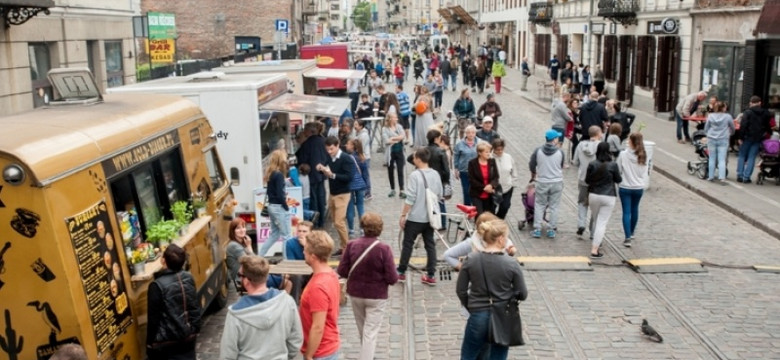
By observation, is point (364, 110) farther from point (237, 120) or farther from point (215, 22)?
point (215, 22)

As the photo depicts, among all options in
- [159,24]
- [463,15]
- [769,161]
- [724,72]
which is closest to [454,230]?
[769,161]

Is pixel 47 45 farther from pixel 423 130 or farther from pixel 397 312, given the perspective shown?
pixel 397 312

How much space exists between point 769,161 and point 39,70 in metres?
15.6

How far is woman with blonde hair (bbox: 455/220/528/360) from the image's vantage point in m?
6.59

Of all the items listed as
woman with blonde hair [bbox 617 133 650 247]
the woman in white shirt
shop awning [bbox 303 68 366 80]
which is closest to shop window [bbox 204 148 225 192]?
the woman in white shirt

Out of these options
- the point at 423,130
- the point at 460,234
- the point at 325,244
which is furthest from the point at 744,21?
the point at 325,244

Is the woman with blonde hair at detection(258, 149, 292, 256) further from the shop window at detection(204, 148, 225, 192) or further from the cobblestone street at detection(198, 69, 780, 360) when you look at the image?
the cobblestone street at detection(198, 69, 780, 360)

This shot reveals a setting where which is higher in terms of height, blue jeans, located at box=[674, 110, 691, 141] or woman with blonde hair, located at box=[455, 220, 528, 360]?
woman with blonde hair, located at box=[455, 220, 528, 360]

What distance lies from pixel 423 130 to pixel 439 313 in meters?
8.48

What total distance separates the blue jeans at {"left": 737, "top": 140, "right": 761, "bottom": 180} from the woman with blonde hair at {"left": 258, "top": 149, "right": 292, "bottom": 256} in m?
10.3

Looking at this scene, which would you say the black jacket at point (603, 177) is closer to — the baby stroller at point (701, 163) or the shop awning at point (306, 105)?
the shop awning at point (306, 105)

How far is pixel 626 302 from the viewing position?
997 cm

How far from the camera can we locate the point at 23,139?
5.84 m

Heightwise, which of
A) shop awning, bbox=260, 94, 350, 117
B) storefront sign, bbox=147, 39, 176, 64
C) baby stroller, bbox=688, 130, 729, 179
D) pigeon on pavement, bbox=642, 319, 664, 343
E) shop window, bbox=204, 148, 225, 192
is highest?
storefront sign, bbox=147, 39, 176, 64
